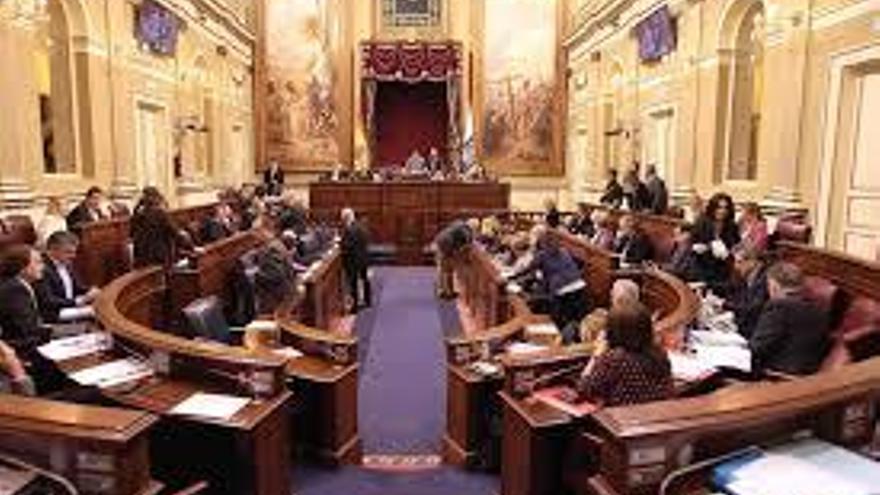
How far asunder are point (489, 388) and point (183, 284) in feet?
9.26

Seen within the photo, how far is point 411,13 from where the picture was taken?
1906 cm

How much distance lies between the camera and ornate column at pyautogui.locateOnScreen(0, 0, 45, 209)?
7918mm

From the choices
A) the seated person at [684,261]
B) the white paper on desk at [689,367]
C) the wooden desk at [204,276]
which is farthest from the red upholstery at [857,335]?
the wooden desk at [204,276]

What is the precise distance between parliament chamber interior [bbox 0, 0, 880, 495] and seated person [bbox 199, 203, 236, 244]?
0.26ft

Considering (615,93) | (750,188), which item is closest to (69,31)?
(750,188)

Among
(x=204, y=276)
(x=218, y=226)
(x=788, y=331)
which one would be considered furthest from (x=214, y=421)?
(x=218, y=226)

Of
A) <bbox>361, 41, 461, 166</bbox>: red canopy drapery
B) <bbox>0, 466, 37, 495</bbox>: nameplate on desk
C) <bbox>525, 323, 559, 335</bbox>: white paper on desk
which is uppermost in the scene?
<bbox>361, 41, 461, 166</bbox>: red canopy drapery

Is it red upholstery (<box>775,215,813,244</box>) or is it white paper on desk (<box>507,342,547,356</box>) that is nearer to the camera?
white paper on desk (<box>507,342,547,356</box>)

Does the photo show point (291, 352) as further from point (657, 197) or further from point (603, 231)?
point (657, 197)

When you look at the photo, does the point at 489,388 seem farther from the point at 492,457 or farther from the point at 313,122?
the point at 313,122

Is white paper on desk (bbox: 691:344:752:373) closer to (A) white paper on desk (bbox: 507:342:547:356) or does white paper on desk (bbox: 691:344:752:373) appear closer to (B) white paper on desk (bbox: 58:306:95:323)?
(A) white paper on desk (bbox: 507:342:547:356)

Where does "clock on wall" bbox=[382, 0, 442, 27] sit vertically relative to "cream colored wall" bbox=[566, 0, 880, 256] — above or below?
above

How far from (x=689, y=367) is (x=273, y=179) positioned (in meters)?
13.8

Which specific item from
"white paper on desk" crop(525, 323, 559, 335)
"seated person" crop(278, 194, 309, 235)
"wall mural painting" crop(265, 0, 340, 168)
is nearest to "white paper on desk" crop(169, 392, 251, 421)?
"white paper on desk" crop(525, 323, 559, 335)
